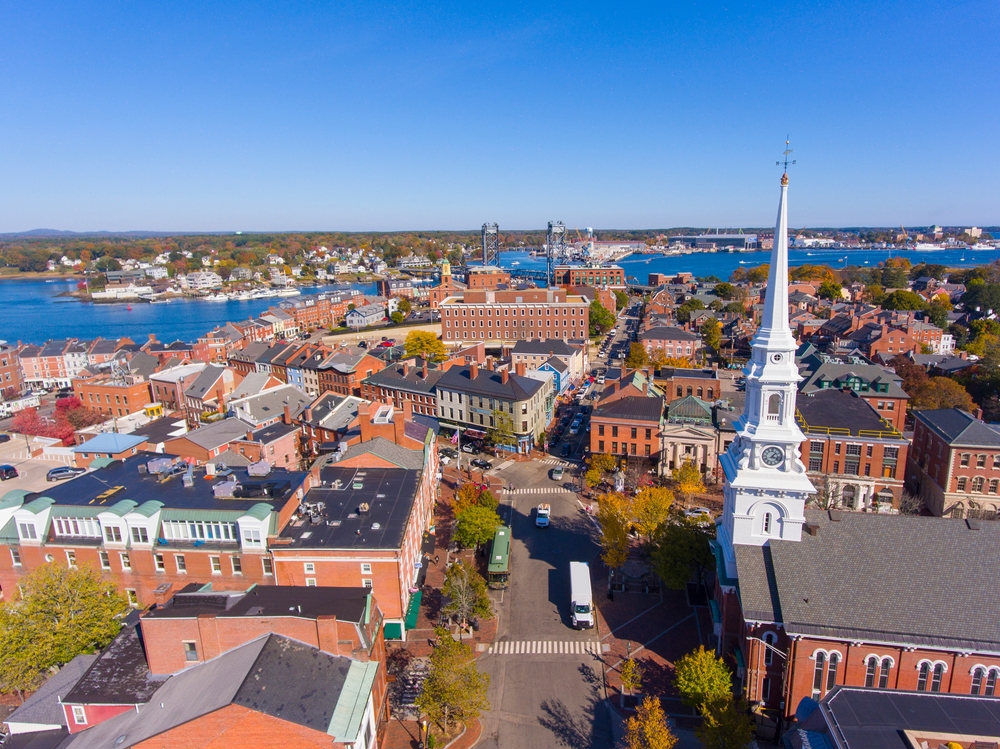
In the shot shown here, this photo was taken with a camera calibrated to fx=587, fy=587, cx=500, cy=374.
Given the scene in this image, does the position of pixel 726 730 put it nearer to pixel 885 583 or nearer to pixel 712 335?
pixel 885 583

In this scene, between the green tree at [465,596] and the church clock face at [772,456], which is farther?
the green tree at [465,596]

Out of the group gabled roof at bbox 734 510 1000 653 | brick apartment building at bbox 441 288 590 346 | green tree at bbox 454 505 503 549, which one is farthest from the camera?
brick apartment building at bbox 441 288 590 346

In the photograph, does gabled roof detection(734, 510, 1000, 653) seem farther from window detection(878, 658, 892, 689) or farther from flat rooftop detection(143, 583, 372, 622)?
flat rooftop detection(143, 583, 372, 622)

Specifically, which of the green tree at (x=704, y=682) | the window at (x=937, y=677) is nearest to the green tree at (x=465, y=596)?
the green tree at (x=704, y=682)

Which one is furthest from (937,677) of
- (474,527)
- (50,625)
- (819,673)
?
(50,625)

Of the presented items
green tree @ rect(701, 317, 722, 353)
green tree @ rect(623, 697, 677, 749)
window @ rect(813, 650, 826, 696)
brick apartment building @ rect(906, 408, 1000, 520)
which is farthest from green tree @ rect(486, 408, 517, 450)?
green tree @ rect(701, 317, 722, 353)

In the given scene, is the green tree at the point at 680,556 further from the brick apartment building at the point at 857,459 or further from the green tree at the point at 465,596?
the brick apartment building at the point at 857,459

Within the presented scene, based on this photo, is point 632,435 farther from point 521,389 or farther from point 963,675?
point 963,675
